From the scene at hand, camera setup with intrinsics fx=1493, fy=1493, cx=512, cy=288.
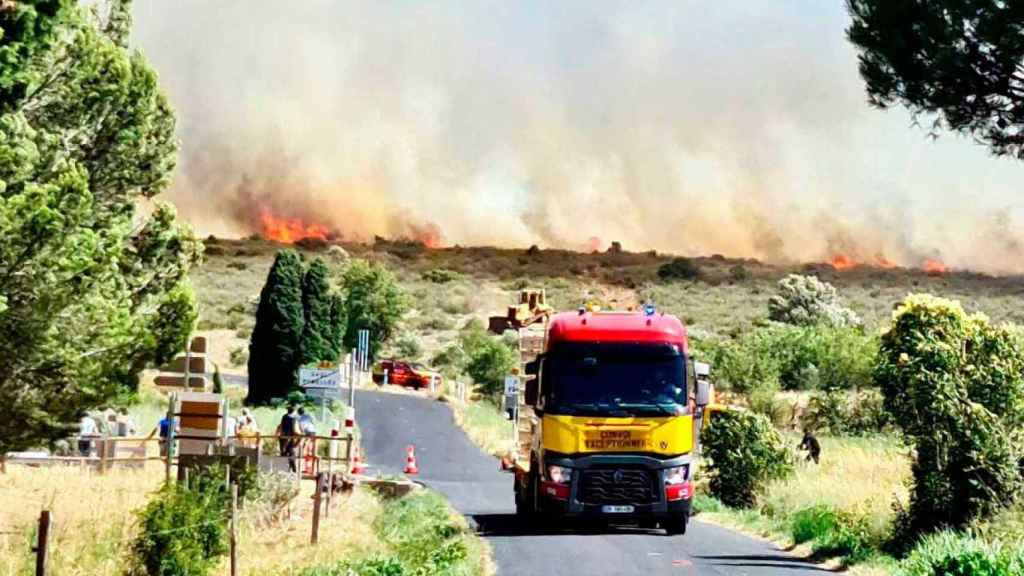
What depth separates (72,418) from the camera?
22.1 m

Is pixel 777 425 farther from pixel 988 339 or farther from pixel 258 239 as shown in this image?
pixel 258 239

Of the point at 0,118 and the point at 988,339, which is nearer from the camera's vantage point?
the point at 0,118

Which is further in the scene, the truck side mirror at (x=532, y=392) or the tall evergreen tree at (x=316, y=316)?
the tall evergreen tree at (x=316, y=316)

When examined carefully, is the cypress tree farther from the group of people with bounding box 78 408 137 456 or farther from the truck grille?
the truck grille

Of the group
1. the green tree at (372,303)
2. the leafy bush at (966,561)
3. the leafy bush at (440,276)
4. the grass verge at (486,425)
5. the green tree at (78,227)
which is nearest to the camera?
the green tree at (78,227)

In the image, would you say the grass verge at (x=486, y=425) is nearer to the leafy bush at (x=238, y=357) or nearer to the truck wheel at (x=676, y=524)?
the leafy bush at (x=238, y=357)

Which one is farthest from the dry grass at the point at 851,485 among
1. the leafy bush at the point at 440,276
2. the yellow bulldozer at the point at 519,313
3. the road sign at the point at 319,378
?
the leafy bush at the point at 440,276

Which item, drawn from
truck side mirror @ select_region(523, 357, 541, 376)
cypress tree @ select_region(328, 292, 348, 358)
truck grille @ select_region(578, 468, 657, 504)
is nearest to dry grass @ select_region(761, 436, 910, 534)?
truck grille @ select_region(578, 468, 657, 504)

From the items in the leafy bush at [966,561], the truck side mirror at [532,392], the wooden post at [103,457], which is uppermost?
the truck side mirror at [532,392]

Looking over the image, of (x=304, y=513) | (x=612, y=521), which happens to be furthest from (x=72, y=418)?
(x=304, y=513)

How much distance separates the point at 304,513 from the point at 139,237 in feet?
26.3

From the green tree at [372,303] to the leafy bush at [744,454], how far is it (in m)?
50.3

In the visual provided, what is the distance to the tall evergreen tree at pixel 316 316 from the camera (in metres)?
61.6

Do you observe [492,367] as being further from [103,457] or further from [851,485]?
[103,457]
